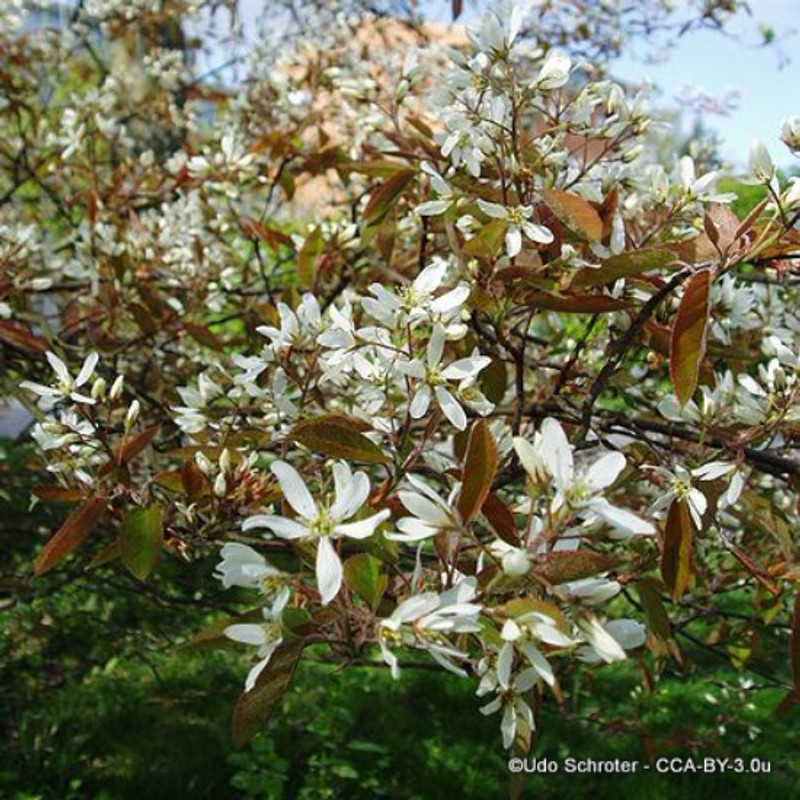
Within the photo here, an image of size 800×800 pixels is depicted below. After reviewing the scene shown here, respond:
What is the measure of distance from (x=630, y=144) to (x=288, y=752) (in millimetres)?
1739

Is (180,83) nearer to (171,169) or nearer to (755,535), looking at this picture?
(171,169)

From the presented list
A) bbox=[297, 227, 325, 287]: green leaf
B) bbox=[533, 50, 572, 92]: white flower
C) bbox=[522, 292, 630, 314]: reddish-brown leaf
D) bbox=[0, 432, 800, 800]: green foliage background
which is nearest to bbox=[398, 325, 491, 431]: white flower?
bbox=[522, 292, 630, 314]: reddish-brown leaf

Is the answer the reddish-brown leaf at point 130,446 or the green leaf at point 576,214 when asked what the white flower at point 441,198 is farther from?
the reddish-brown leaf at point 130,446

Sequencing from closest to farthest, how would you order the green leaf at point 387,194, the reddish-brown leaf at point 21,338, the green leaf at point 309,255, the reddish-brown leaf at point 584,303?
the reddish-brown leaf at point 584,303 → the green leaf at point 387,194 → the reddish-brown leaf at point 21,338 → the green leaf at point 309,255

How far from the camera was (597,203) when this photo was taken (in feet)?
4.00

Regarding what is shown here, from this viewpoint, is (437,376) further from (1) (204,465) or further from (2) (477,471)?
(1) (204,465)

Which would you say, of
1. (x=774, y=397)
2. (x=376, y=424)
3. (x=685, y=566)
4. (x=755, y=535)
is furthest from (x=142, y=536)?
(x=755, y=535)

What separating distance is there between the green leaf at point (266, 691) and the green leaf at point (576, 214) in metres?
0.56

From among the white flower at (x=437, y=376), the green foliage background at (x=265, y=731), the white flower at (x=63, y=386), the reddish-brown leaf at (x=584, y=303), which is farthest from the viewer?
the green foliage background at (x=265, y=731)

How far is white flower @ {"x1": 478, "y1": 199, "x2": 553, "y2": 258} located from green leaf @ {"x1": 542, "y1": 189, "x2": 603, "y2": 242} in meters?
0.03

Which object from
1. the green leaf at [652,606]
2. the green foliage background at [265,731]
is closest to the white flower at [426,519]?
the green leaf at [652,606]

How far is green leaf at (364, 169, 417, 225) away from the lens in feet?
4.80

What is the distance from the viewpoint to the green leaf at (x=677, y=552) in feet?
3.22

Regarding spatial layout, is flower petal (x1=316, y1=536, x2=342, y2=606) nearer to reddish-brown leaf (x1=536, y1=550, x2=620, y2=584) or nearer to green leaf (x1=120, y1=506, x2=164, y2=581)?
reddish-brown leaf (x1=536, y1=550, x2=620, y2=584)
